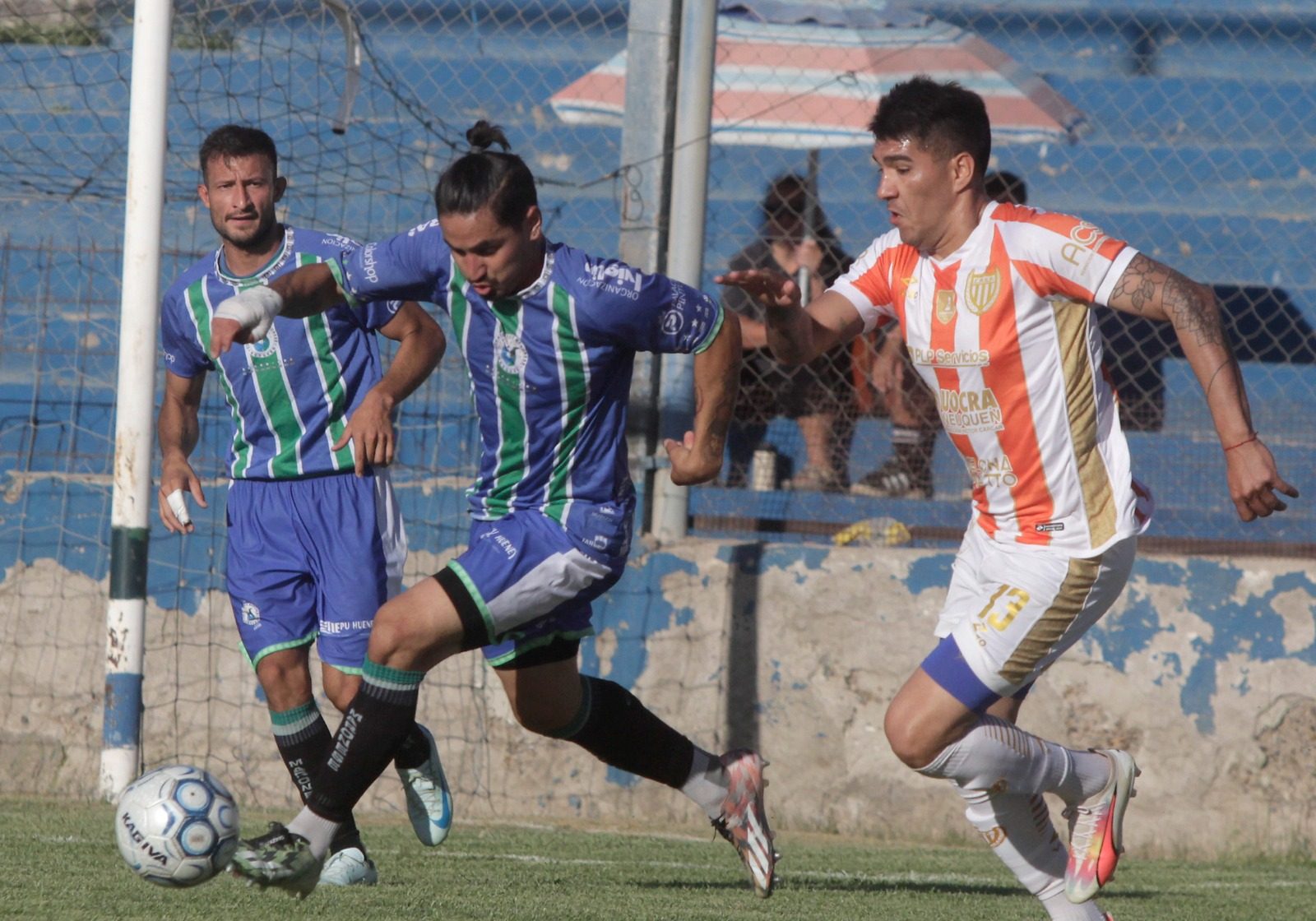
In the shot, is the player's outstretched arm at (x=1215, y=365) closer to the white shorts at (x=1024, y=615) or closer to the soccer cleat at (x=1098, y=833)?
the white shorts at (x=1024, y=615)

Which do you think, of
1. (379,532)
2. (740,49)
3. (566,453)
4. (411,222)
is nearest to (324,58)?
(411,222)

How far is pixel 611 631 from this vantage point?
7359 millimetres

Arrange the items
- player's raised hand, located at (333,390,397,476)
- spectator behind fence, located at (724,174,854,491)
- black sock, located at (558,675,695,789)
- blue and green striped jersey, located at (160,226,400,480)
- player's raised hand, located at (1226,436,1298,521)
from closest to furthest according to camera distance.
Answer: player's raised hand, located at (1226,436,1298,521)
player's raised hand, located at (333,390,397,476)
black sock, located at (558,675,695,789)
blue and green striped jersey, located at (160,226,400,480)
spectator behind fence, located at (724,174,854,491)

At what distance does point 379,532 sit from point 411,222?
3928mm

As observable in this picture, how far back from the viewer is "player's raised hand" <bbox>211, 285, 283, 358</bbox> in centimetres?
417

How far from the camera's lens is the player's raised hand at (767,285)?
13.5 ft

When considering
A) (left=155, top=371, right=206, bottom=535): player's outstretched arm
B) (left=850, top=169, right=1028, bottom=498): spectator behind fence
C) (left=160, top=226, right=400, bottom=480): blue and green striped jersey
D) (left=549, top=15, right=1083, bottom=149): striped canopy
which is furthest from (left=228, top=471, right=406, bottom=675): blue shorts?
(left=549, top=15, right=1083, bottom=149): striped canopy

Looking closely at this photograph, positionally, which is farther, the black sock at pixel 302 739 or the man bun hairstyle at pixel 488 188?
the black sock at pixel 302 739

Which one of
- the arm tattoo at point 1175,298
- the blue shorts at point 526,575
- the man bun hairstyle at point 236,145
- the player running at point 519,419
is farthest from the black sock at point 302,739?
the arm tattoo at point 1175,298

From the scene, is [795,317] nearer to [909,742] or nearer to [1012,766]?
[909,742]

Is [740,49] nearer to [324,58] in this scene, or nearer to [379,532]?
[324,58]

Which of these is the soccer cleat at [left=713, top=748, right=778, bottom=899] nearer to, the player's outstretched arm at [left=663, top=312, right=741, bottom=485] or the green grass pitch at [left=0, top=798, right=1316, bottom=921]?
the green grass pitch at [left=0, top=798, right=1316, bottom=921]

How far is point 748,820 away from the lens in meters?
5.07

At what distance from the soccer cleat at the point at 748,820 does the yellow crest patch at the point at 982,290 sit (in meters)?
1.72
